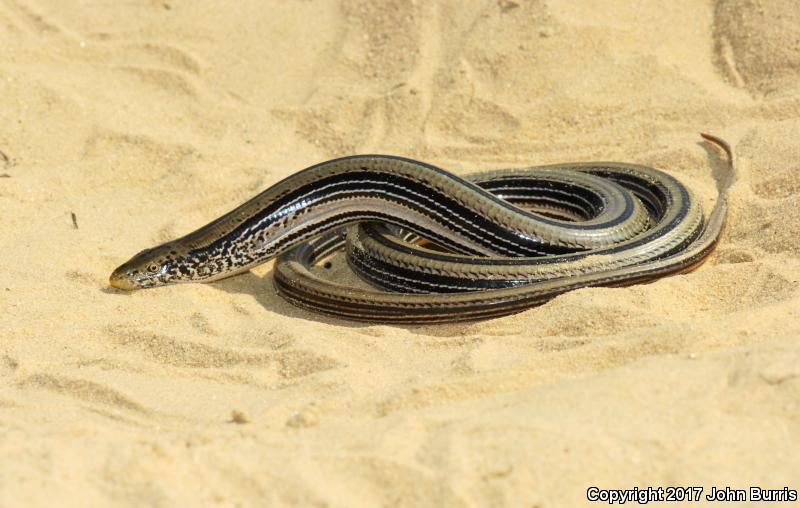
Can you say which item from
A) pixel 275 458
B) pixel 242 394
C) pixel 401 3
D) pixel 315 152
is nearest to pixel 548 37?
pixel 401 3

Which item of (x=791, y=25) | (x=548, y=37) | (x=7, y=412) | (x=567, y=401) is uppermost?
(x=791, y=25)

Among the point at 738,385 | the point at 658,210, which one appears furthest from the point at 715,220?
the point at 738,385

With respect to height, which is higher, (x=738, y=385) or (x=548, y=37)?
(x=548, y=37)

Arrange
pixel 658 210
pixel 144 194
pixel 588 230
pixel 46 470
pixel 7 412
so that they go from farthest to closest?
pixel 144 194, pixel 658 210, pixel 588 230, pixel 7 412, pixel 46 470

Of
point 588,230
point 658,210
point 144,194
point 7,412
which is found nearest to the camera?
point 7,412

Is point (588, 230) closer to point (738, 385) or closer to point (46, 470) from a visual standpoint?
point (738, 385)

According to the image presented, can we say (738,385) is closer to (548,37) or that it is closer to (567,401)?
(567,401)

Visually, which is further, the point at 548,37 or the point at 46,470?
the point at 548,37
